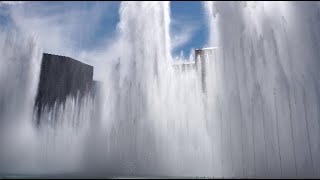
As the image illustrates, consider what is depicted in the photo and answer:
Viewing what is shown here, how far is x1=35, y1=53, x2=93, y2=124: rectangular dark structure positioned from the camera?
110438mm

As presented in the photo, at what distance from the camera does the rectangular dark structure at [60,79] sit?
110 metres

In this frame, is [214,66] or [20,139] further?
[20,139]

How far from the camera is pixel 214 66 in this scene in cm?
3180

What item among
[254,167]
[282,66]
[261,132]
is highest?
[282,66]

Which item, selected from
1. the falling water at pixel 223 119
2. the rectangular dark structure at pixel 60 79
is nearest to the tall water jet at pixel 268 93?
the falling water at pixel 223 119

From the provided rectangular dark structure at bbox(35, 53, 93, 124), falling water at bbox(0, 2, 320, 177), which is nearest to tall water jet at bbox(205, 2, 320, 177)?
falling water at bbox(0, 2, 320, 177)

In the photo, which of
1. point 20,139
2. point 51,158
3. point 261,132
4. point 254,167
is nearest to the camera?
point 254,167

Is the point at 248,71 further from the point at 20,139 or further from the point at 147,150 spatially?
the point at 20,139

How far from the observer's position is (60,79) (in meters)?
115

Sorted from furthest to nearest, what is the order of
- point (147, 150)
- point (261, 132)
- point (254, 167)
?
1. point (147, 150)
2. point (261, 132)
3. point (254, 167)

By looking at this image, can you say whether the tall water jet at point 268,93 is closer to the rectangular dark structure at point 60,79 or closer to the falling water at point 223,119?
the falling water at point 223,119

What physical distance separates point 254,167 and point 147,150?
9.44m

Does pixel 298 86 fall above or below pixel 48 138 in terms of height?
above

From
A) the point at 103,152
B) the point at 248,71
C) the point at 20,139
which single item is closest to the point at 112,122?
the point at 103,152
